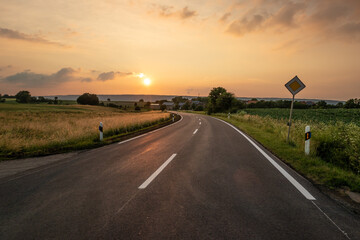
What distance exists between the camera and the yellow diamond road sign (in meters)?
8.14

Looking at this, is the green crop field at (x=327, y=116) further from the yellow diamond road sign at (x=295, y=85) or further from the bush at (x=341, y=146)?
the bush at (x=341, y=146)

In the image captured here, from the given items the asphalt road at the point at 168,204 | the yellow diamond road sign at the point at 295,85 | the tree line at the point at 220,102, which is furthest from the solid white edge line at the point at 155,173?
the tree line at the point at 220,102

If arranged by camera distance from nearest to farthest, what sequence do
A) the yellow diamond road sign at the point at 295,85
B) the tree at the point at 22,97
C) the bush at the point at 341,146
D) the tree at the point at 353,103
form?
the bush at the point at 341,146 → the yellow diamond road sign at the point at 295,85 → the tree at the point at 353,103 → the tree at the point at 22,97

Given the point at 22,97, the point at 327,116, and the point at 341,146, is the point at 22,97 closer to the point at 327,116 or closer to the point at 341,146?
the point at 341,146

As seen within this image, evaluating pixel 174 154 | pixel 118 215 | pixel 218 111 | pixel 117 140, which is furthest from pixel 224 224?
pixel 218 111

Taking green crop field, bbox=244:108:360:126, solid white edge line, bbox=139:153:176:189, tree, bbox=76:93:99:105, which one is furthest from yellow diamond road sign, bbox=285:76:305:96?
tree, bbox=76:93:99:105

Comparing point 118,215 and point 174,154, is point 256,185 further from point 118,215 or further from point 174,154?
point 174,154

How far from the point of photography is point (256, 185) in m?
3.85

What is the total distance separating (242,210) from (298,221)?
30.6 inches

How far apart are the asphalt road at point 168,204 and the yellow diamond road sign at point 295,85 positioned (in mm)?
4708

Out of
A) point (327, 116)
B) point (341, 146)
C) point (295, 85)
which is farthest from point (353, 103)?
point (341, 146)

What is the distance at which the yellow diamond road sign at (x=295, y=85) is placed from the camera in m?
8.14

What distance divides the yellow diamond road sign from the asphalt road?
4708 millimetres

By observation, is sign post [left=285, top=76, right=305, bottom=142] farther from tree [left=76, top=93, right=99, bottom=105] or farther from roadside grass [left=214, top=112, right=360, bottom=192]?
tree [left=76, top=93, right=99, bottom=105]
